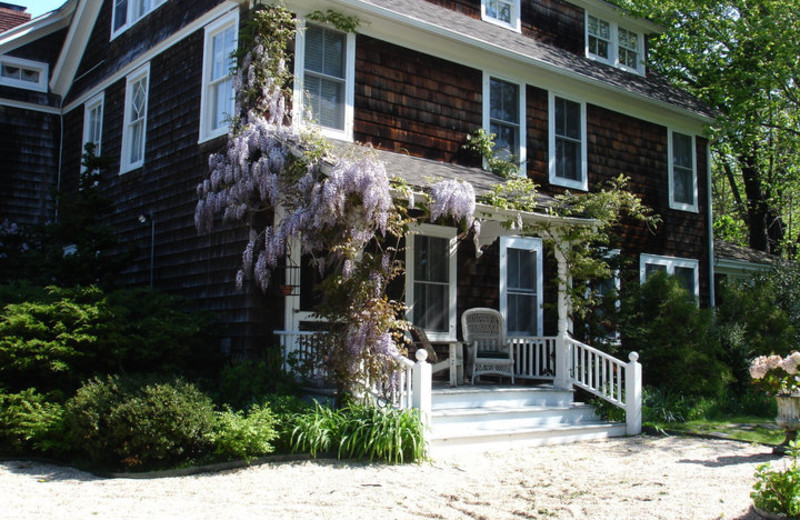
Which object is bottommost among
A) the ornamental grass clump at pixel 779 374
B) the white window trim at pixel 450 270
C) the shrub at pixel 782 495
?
the shrub at pixel 782 495

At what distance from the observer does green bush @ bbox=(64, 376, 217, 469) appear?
6.70 m

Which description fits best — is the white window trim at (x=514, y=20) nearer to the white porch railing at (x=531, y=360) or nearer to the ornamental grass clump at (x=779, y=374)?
the white porch railing at (x=531, y=360)

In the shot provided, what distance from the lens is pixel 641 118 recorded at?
14.5 m

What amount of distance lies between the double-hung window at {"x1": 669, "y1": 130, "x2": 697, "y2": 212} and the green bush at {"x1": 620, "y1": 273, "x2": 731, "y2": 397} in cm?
367

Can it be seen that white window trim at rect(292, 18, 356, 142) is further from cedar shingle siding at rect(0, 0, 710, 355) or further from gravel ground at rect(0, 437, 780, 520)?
gravel ground at rect(0, 437, 780, 520)

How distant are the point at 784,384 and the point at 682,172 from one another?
8.01 metres

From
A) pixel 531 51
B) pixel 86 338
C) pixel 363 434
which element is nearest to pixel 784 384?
pixel 363 434

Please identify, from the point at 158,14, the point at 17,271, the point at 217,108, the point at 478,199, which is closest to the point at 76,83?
the point at 158,14

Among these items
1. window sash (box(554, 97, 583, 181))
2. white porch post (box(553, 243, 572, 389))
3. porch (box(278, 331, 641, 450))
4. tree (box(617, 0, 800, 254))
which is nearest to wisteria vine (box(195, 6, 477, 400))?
porch (box(278, 331, 641, 450))

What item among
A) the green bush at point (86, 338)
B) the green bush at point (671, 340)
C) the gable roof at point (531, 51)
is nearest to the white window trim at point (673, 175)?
the gable roof at point (531, 51)

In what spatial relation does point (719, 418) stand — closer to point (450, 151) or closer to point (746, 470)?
point (746, 470)

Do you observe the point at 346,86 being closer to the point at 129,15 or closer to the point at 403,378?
the point at 403,378

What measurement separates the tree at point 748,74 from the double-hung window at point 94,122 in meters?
10.6

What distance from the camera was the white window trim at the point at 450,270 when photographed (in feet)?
35.4
